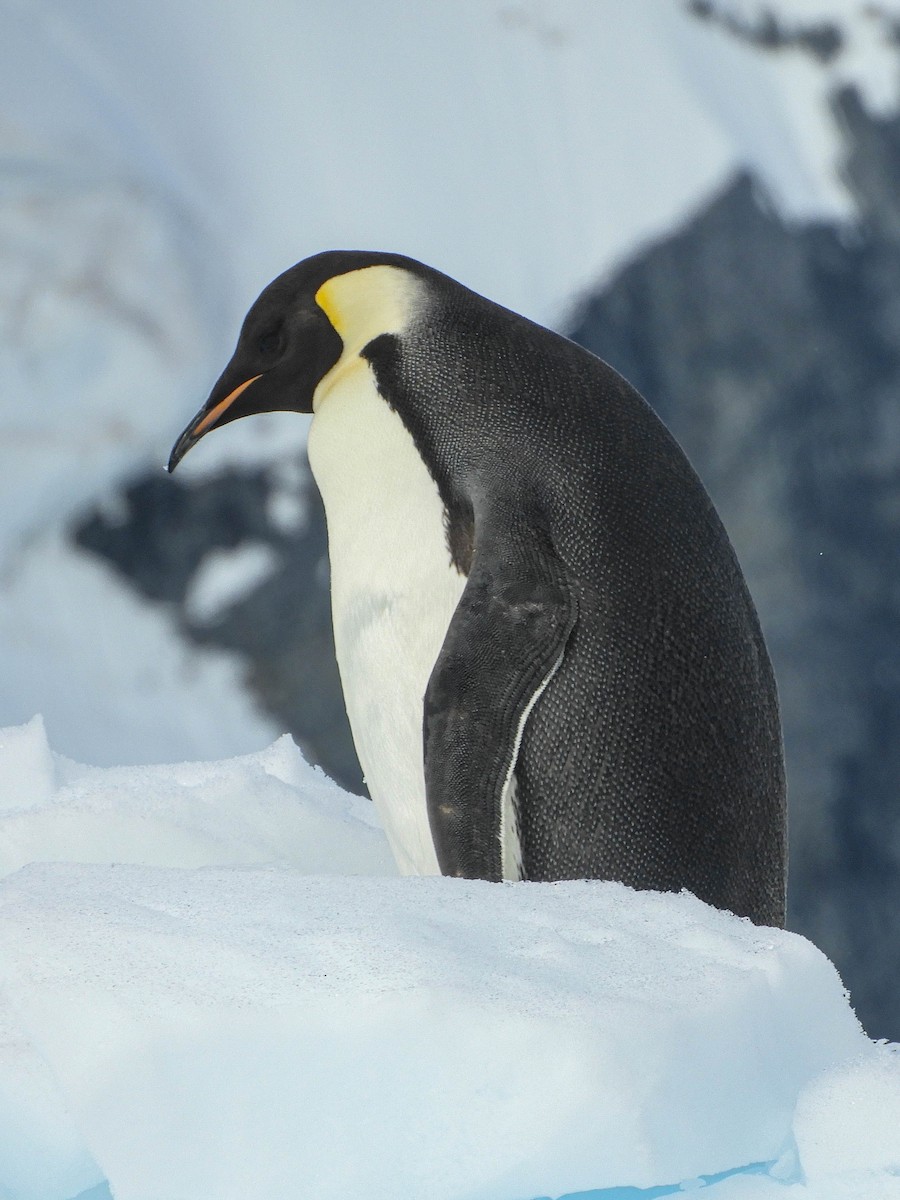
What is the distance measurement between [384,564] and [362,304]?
301 millimetres

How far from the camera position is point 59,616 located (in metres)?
4.82

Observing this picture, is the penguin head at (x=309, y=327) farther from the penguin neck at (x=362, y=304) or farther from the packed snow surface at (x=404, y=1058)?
the packed snow surface at (x=404, y=1058)

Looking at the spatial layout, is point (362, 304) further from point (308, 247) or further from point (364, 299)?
point (308, 247)

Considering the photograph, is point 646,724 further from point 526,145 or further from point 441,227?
point 526,145

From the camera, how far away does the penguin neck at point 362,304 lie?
4.61 feet

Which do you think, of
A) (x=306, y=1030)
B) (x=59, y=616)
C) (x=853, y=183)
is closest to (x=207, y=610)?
(x=59, y=616)

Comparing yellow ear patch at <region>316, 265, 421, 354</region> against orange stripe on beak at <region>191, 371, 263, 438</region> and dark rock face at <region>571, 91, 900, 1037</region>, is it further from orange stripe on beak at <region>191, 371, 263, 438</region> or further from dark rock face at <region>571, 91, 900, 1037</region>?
dark rock face at <region>571, 91, 900, 1037</region>

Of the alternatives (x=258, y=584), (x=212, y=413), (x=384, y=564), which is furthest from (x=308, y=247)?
(x=384, y=564)

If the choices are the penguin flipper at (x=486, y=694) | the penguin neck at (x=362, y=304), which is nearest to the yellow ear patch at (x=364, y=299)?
the penguin neck at (x=362, y=304)

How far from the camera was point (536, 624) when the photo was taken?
1.13 m

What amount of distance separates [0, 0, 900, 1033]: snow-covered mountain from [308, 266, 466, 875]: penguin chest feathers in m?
3.44

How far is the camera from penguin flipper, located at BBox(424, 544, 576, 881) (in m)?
1.10

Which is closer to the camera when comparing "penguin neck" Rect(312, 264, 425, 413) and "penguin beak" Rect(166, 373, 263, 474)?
"penguin neck" Rect(312, 264, 425, 413)

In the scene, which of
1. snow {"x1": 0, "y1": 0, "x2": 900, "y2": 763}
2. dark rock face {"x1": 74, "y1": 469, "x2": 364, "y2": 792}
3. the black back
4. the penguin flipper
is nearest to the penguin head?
the black back
